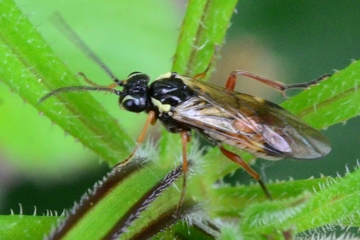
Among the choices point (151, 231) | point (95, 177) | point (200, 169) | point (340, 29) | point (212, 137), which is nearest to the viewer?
point (151, 231)

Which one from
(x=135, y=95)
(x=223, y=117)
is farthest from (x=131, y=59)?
(x=223, y=117)

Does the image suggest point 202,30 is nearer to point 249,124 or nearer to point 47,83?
point 249,124

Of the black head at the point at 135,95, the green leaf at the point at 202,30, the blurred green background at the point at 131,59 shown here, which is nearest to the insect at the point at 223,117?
Result: the black head at the point at 135,95

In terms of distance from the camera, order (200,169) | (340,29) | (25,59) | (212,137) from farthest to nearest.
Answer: (340,29)
(212,137)
(200,169)
(25,59)

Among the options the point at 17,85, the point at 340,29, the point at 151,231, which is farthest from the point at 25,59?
the point at 340,29

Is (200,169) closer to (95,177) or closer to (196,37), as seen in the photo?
(196,37)

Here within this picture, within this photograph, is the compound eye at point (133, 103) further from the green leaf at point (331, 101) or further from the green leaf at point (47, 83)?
the green leaf at point (331, 101)
